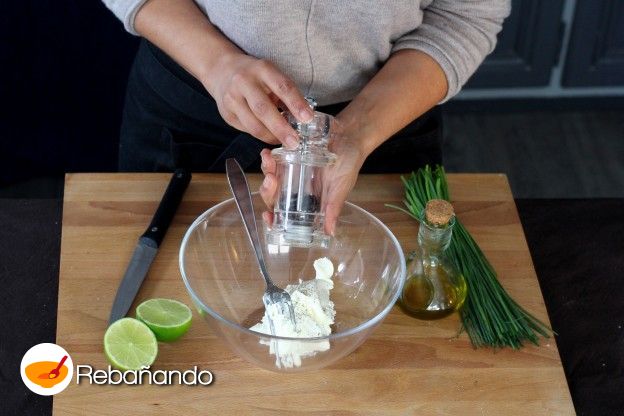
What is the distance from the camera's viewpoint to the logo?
3.56ft

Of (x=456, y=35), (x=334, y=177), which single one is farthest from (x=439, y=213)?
(x=456, y=35)

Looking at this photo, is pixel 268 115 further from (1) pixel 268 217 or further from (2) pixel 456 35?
(2) pixel 456 35

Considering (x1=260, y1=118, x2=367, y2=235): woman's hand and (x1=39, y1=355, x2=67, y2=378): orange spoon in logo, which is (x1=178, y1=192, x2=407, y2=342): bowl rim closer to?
(x1=260, y1=118, x2=367, y2=235): woman's hand

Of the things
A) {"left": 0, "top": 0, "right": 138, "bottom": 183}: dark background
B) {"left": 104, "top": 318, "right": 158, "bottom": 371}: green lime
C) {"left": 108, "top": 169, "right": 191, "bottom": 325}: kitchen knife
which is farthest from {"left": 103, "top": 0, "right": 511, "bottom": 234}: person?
{"left": 0, "top": 0, "right": 138, "bottom": 183}: dark background

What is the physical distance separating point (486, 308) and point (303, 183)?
31cm

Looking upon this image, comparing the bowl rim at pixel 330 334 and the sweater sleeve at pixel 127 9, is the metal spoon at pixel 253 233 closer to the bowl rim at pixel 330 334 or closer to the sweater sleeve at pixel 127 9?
the bowl rim at pixel 330 334

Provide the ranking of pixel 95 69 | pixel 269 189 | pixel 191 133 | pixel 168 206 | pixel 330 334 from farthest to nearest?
pixel 95 69 → pixel 191 133 → pixel 168 206 → pixel 269 189 → pixel 330 334

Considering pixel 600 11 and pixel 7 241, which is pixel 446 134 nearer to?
pixel 600 11

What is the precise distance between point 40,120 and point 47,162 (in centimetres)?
15

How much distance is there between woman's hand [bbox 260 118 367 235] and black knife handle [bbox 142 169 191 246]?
18 centimetres

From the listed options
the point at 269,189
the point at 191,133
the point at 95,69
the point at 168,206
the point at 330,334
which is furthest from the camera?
the point at 95,69

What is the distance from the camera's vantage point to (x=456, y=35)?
1.38 m

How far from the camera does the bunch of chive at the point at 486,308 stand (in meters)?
1.15

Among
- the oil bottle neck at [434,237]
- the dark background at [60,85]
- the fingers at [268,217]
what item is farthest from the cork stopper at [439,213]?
the dark background at [60,85]
